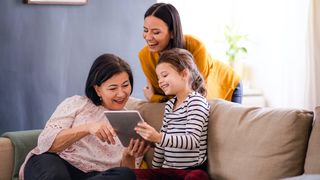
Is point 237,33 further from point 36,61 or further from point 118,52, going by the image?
point 36,61

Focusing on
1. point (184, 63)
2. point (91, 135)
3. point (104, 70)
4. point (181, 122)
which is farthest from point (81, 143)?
point (184, 63)

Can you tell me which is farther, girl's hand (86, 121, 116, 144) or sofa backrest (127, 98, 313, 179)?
girl's hand (86, 121, 116, 144)

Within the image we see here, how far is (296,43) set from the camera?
400cm

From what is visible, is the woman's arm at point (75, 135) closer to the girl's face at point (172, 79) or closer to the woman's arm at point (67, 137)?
the woman's arm at point (67, 137)

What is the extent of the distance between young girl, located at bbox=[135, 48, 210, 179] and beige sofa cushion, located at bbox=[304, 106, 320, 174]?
435 millimetres

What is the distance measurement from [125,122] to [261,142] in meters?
0.55

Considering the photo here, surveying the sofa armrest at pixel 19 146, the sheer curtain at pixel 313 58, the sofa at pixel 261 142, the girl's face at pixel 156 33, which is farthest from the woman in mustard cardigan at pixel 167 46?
the sheer curtain at pixel 313 58

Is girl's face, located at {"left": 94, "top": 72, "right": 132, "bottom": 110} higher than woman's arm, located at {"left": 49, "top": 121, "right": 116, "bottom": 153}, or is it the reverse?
girl's face, located at {"left": 94, "top": 72, "right": 132, "bottom": 110}

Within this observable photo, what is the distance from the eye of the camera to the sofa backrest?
76.7 inches

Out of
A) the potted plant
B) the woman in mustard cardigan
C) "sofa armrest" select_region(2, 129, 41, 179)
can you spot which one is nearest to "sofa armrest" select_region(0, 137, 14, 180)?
"sofa armrest" select_region(2, 129, 41, 179)

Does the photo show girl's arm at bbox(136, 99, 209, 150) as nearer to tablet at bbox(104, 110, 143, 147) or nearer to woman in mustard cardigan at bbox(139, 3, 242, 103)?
tablet at bbox(104, 110, 143, 147)

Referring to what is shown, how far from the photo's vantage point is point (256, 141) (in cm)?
204

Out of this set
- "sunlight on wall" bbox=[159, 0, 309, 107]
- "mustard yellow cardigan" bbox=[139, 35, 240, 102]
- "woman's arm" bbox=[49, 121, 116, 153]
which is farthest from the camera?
"sunlight on wall" bbox=[159, 0, 309, 107]

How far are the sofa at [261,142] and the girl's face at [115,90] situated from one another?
40 cm
